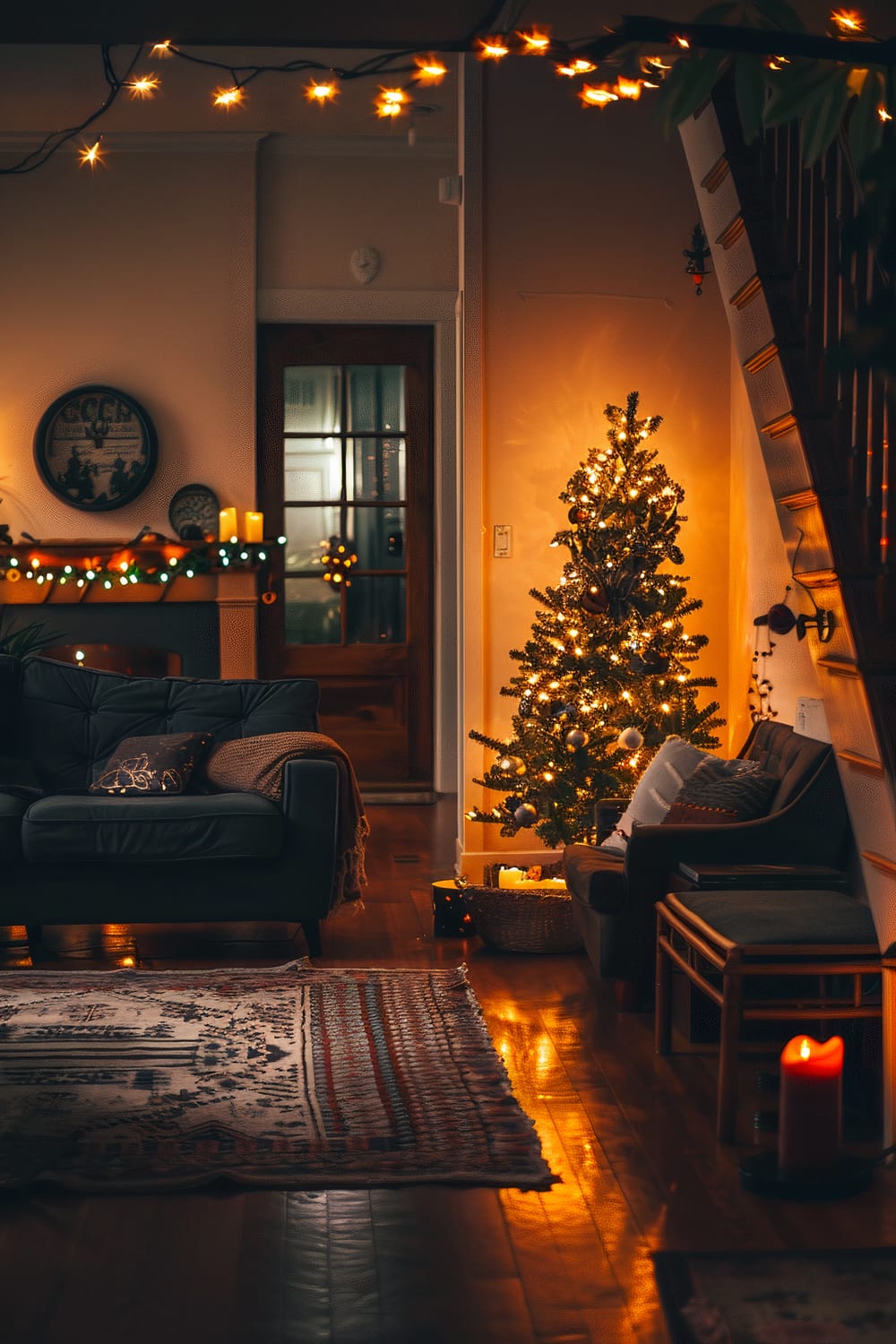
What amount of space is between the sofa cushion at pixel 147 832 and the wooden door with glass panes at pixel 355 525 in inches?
139

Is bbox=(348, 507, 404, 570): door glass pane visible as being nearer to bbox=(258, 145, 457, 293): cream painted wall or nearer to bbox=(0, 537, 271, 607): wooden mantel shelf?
bbox=(0, 537, 271, 607): wooden mantel shelf

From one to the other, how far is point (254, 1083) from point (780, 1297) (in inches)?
54.6

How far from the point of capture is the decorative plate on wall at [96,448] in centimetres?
761

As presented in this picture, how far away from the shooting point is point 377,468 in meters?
7.89

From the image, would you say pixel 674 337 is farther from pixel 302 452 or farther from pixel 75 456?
pixel 75 456

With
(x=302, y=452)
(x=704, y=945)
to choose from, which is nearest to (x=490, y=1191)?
(x=704, y=945)

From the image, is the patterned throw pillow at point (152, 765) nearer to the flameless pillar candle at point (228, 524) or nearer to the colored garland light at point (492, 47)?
the colored garland light at point (492, 47)

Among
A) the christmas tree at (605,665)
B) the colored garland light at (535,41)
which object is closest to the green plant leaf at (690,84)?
the colored garland light at (535,41)

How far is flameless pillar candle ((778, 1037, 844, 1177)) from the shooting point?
2.65 metres

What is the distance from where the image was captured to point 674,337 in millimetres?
5742

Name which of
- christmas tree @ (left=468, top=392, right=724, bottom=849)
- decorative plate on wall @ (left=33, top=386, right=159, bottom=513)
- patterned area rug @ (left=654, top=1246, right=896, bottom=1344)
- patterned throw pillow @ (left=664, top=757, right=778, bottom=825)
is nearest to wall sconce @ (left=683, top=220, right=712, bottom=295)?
christmas tree @ (left=468, top=392, right=724, bottom=849)

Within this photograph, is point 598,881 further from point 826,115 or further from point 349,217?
point 349,217

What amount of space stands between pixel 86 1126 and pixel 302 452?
5374mm

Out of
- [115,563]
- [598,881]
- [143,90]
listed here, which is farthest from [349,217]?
[598,881]
